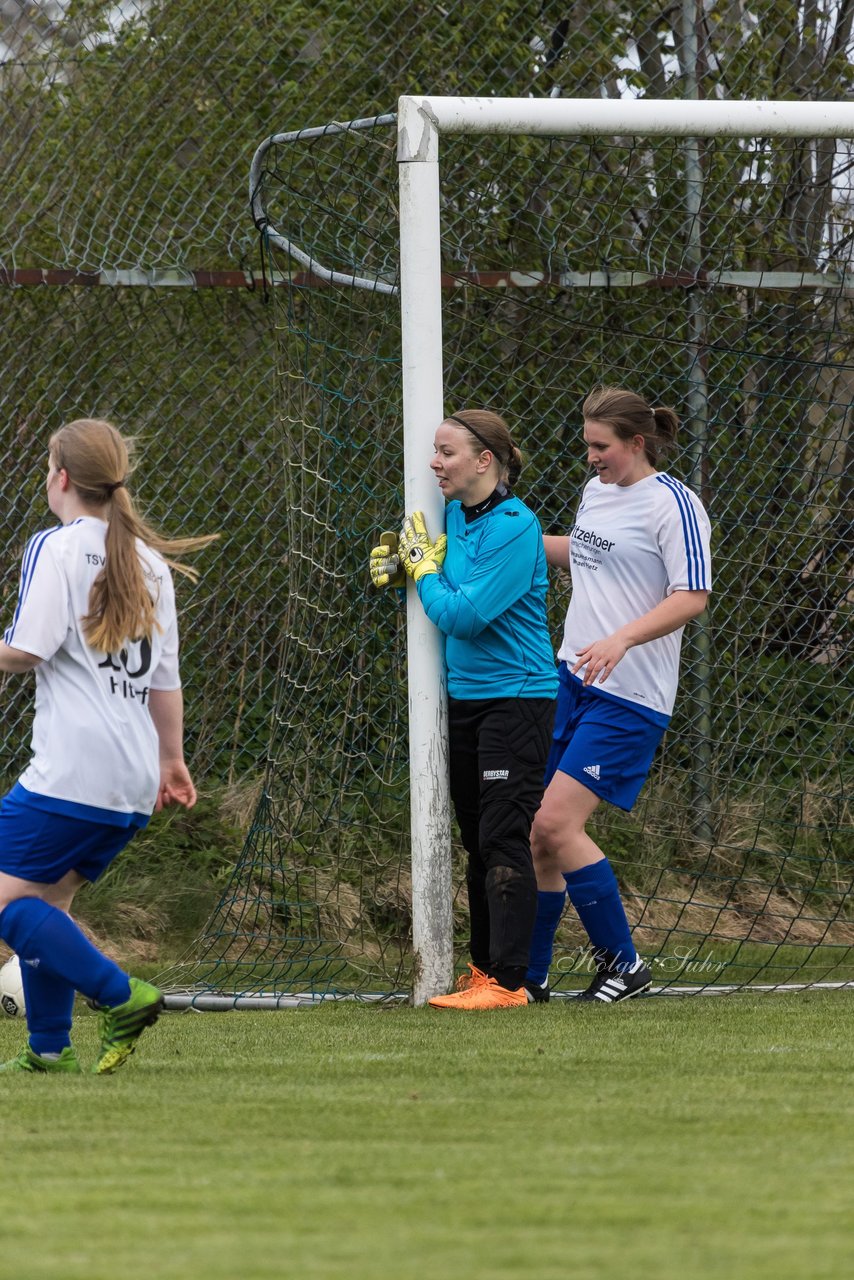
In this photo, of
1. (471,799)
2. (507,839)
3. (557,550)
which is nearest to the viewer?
(507,839)

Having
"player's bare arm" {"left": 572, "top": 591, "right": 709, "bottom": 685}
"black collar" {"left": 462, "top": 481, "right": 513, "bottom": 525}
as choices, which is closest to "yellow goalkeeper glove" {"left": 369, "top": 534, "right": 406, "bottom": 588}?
"black collar" {"left": 462, "top": 481, "right": 513, "bottom": 525}

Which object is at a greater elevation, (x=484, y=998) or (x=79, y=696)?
(x=79, y=696)

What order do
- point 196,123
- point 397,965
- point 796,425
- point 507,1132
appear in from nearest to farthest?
point 507,1132 < point 397,965 < point 796,425 < point 196,123

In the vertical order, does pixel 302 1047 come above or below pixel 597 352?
below

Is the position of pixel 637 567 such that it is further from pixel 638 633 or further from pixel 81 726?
pixel 81 726

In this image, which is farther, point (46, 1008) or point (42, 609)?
point (46, 1008)

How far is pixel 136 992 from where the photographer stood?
169 inches

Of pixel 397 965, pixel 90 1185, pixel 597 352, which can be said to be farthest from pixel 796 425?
pixel 90 1185

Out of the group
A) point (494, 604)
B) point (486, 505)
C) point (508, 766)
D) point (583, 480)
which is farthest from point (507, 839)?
point (583, 480)

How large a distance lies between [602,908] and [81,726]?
2.08m

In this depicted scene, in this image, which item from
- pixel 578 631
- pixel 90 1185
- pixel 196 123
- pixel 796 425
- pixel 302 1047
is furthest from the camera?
pixel 196 123

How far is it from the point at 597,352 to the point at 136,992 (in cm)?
432

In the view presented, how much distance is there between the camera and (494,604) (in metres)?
5.34

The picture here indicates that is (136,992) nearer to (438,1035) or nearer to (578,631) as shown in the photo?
(438,1035)
